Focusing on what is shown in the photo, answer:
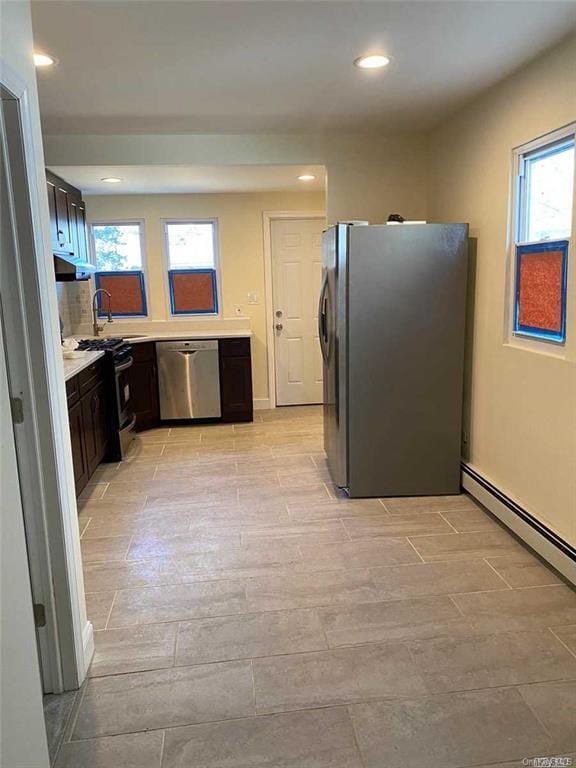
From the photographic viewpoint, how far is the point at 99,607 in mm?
2479

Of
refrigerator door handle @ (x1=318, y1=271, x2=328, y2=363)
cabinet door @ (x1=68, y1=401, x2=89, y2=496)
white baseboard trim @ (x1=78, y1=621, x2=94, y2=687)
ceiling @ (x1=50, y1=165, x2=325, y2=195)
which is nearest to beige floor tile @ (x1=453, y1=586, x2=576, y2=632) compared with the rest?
white baseboard trim @ (x1=78, y1=621, x2=94, y2=687)

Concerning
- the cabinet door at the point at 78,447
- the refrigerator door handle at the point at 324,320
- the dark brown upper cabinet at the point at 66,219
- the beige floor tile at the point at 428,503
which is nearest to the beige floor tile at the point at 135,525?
the cabinet door at the point at 78,447

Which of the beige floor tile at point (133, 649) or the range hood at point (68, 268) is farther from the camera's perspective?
the range hood at point (68, 268)

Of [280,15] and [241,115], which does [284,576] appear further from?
[241,115]

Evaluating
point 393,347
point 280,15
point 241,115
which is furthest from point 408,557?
point 241,115

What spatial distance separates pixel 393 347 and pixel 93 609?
2190mm

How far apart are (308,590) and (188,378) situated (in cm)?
334

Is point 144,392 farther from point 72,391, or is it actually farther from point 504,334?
point 504,334

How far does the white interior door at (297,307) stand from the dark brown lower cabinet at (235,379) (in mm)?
699

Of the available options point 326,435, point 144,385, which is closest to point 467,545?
point 326,435

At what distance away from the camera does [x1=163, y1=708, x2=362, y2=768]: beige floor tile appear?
1.67 metres

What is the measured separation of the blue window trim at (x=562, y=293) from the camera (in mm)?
2578

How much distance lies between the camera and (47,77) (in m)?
2.79

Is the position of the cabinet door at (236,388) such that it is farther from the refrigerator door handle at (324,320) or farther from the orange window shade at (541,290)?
the orange window shade at (541,290)
